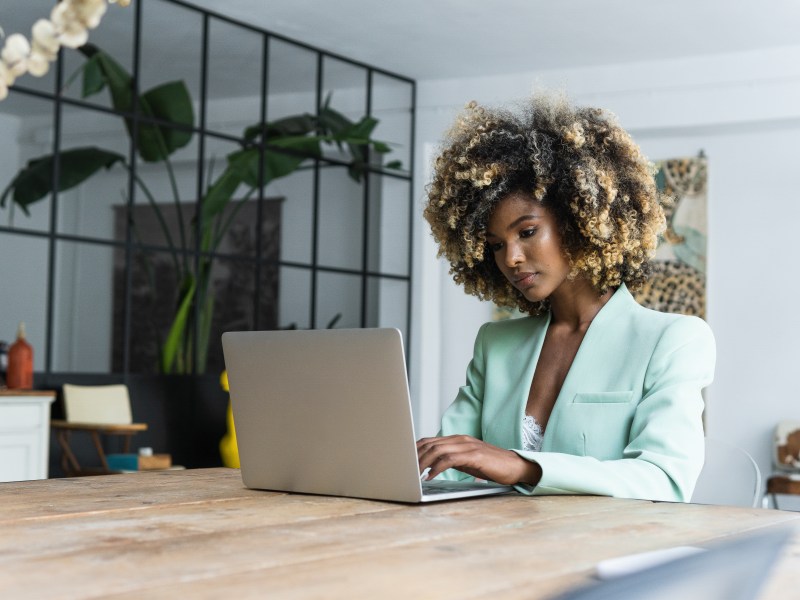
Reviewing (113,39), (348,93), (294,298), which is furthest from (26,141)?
(348,93)

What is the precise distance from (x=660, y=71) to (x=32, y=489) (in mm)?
5642

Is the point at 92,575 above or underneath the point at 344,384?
underneath

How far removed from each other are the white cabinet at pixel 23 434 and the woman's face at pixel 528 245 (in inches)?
127

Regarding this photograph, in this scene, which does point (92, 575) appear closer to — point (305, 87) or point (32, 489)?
point (32, 489)

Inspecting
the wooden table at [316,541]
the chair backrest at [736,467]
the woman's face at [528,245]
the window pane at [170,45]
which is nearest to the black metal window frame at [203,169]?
the window pane at [170,45]

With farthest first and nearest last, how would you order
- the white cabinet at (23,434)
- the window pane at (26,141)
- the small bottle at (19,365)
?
1. the window pane at (26,141)
2. the small bottle at (19,365)
3. the white cabinet at (23,434)

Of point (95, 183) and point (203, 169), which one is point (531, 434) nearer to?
point (203, 169)

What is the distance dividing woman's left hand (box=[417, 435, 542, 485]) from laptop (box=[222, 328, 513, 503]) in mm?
33

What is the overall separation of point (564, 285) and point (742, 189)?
478 centimetres

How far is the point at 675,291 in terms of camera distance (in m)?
6.57

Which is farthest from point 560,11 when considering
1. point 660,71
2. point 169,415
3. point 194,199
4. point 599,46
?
point 194,199

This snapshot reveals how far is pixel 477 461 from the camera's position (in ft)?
5.01

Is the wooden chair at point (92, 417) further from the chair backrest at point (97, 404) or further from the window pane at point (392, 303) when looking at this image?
the window pane at point (392, 303)

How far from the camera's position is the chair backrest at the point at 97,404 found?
5254mm
